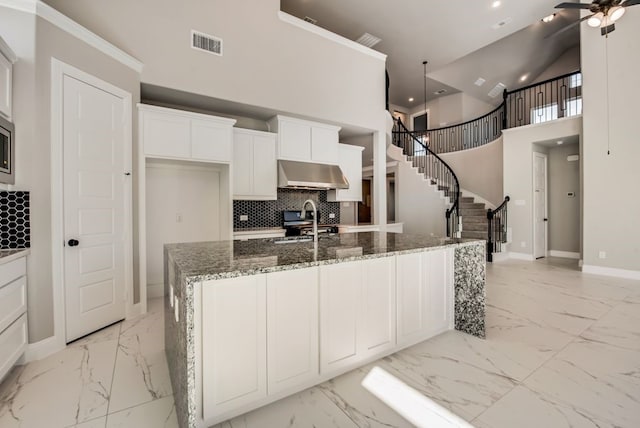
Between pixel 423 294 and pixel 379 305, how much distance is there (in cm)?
54

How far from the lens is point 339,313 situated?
6.41 ft

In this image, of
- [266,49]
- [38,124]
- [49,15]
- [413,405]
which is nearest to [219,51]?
[266,49]

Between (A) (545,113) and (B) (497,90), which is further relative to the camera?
(B) (497,90)

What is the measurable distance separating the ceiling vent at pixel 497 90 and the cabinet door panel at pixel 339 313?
1098 cm

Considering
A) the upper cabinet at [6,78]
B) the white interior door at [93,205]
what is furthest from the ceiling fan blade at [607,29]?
the upper cabinet at [6,78]

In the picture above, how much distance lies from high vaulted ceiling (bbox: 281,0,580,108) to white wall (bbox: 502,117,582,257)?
2.24 meters

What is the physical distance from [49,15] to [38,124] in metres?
0.95

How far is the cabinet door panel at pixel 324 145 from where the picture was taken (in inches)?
197

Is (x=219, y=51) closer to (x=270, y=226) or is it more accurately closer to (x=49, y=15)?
(x=49, y=15)

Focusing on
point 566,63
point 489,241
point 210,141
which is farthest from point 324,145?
point 566,63

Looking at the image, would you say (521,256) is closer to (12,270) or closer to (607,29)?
(607,29)

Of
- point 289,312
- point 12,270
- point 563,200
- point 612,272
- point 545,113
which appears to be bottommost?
point 612,272

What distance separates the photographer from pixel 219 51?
152 inches

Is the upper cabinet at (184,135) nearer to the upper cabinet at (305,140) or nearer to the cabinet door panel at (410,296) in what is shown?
the upper cabinet at (305,140)
